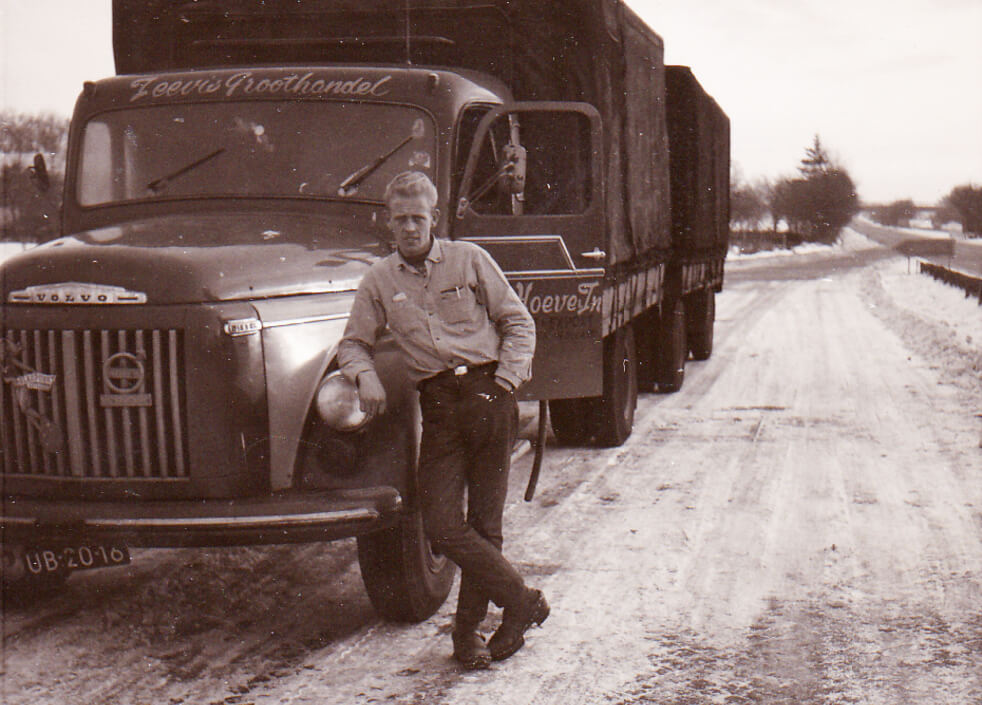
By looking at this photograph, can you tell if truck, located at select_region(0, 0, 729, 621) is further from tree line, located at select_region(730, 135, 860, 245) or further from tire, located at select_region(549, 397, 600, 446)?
tree line, located at select_region(730, 135, 860, 245)

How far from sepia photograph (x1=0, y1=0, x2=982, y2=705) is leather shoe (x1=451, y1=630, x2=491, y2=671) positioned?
0.07 ft

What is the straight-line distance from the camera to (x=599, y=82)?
7723mm

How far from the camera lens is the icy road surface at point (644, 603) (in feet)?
14.3

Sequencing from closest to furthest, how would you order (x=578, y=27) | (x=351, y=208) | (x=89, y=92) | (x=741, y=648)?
(x=741, y=648) < (x=351, y=208) < (x=89, y=92) < (x=578, y=27)

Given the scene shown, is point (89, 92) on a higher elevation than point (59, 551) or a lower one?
higher

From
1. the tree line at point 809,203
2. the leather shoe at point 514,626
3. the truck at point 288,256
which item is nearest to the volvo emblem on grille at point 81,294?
the truck at point 288,256

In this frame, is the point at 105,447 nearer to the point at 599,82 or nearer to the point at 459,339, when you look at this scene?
the point at 459,339

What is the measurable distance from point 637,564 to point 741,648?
1.22 metres

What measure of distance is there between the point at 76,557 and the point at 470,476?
4.85 feet

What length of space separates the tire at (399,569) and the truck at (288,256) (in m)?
0.01

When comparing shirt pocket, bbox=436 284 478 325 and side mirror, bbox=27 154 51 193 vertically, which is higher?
side mirror, bbox=27 154 51 193

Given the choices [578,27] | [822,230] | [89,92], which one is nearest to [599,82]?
[578,27]

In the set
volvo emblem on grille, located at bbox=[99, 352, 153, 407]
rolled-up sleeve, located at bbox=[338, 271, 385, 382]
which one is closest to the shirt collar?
rolled-up sleeve, located at bbox=[338, 271, 385, 382]

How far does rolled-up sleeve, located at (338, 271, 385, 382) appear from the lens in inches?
172
